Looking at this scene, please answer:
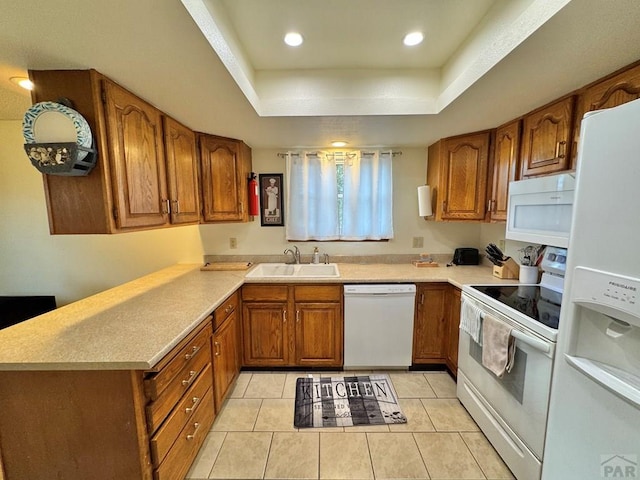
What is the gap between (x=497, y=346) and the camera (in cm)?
148

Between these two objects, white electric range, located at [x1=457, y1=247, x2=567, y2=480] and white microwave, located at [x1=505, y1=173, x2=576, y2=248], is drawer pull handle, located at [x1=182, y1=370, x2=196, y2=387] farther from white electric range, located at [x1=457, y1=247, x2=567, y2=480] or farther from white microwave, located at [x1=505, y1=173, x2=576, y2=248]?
white microwave, located at [x1=505, y1=173, x2=576, y2=248]

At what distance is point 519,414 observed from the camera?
137 centimetres

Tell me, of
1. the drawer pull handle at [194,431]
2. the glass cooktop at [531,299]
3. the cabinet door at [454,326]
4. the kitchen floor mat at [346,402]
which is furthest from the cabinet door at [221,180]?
the glass cooktop at [531,299]

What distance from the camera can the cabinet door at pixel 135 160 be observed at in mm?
1336

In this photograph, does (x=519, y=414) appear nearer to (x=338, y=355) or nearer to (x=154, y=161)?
(x=338, y=355)

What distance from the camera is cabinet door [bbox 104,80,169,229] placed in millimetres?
1336

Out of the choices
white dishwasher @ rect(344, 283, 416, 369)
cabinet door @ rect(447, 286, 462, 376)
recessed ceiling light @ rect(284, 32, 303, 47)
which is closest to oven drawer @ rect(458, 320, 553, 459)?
cabinet door @ rect(447, 286, 462, 376)

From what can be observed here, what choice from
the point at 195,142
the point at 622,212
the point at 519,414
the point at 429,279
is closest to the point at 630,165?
the point at 622,212

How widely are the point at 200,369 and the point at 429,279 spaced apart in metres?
1.86

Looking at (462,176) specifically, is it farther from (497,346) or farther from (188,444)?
(188,444)

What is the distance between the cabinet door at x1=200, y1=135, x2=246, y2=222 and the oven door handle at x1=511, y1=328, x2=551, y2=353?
224 cm

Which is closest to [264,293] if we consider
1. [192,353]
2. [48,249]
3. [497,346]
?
[192,353]

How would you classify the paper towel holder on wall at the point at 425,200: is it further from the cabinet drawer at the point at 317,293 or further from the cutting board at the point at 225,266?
the cutting board at the point at 225,266

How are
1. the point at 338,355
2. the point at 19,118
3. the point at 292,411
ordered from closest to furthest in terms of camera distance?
the point at 292,411 → the point at 19,118 → the point at 338,355
